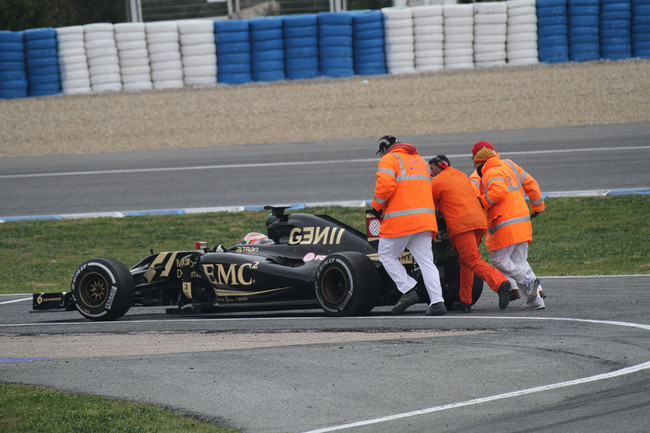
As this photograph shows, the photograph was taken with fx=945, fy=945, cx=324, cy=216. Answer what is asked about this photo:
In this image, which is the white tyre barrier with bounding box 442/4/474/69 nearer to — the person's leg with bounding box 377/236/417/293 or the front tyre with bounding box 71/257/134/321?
the front tyre with bounding box 71/257/134/321

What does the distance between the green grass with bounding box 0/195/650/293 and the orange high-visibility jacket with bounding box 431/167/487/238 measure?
4.40 m

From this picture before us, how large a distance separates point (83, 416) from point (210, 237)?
10.3m

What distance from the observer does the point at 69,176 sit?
22.2m

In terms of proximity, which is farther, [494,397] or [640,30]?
[640,30]

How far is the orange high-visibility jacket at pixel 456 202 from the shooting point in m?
9.27

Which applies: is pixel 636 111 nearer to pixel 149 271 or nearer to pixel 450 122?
pixel 450 122

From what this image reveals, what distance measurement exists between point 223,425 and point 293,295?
3830 mm

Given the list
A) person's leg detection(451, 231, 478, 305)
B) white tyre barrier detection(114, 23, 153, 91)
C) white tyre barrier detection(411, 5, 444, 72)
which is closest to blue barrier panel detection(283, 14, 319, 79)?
white tyre barrier detection(411, 5, 444, 72)

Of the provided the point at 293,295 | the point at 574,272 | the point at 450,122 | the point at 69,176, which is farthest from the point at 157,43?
the point at 293,295

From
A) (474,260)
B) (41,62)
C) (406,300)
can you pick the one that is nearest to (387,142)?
(474,260)

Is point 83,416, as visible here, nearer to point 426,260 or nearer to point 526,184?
point 426,260

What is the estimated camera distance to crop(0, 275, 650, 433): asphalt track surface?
575cm

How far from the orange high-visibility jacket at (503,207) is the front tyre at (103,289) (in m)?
3.90

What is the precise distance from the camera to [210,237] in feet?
54.0
